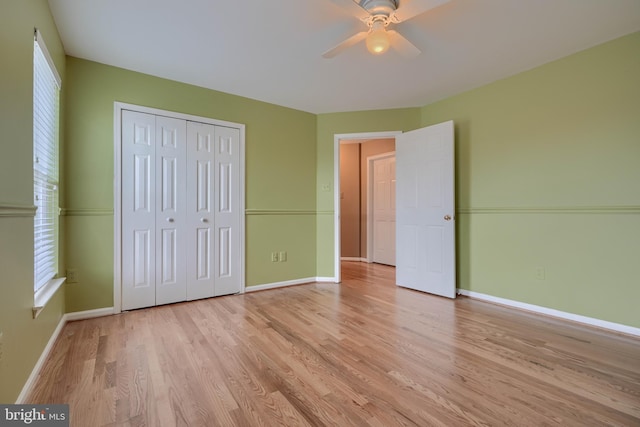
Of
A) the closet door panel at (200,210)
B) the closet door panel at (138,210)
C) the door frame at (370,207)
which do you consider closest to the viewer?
the closet door panel at (138,210)

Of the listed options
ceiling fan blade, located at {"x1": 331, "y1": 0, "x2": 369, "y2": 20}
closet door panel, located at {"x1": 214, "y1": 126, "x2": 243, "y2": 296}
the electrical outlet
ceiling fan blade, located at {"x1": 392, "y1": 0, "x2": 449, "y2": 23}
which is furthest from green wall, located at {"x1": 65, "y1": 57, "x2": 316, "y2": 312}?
ceiling fan blade, located at {"x1": 392, "y1": 0, "x2": 449, "y2": 23}

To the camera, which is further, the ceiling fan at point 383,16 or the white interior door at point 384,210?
the white interior door at point 384,210

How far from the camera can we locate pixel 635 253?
85.2 inches

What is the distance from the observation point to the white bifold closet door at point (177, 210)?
2684mm

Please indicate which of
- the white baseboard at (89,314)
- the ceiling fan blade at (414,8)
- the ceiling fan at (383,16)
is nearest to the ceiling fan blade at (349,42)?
the ceiling fan at (383,16)

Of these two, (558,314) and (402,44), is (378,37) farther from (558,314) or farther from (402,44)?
(558,314)

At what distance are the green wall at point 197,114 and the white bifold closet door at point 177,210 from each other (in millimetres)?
147

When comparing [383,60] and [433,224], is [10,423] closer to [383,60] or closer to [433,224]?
[383,60]

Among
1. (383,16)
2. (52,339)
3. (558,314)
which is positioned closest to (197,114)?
(383,16)

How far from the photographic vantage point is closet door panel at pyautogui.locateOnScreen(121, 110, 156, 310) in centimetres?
265

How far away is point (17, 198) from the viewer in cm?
134

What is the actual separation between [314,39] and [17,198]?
2063mm

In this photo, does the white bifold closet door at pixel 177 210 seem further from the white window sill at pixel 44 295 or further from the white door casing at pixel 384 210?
the white door casing at pixel 384 210

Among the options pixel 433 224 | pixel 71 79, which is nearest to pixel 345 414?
pixel 433 224
